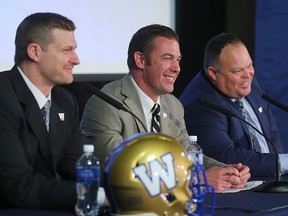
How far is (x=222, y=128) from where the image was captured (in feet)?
11.1

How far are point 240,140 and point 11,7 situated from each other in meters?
1.51

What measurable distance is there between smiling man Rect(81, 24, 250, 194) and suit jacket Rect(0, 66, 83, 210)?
251 millimetres

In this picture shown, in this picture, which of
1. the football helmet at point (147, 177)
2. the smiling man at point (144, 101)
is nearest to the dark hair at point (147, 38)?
the smiling man at point (144, 101)

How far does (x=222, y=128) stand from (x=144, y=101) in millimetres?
472

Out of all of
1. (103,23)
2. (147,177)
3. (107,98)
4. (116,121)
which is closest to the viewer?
(147,177)

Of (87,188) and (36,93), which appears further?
(36,93)

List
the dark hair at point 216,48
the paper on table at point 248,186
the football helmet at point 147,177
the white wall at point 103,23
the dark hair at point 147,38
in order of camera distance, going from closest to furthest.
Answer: the football helmet at point 147,177, the paper on table at point 248,186, the dark hair at point 147,38, the dark hair at point 216,48, the white wall at point 103,23

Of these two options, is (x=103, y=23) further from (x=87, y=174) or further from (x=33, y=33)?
(x=87, y=174)

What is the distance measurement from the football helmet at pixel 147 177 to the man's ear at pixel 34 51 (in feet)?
2.40

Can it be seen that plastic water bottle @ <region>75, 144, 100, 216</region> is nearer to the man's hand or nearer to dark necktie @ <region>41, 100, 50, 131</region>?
dark necktie @ <region>41, 100, 50, 131</region>

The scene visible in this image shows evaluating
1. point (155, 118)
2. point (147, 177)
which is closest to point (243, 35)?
point (155, 118)

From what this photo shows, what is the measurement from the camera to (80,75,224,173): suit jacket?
2891 mm

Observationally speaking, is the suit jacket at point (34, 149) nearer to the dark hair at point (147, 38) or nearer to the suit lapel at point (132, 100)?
the suit lapel at point (132, 100)

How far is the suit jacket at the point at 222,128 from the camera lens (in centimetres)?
325
